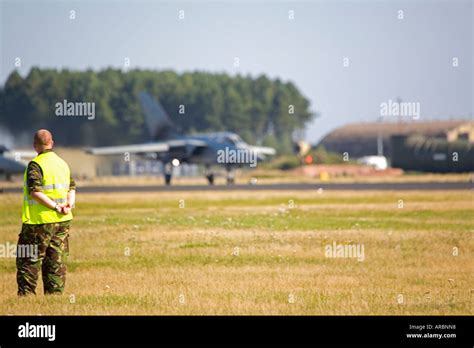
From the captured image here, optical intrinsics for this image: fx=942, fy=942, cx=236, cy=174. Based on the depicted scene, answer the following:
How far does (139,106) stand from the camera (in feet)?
327

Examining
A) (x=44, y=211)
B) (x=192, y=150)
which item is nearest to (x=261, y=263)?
(x=44, y=211)

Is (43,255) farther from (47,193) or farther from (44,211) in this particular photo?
(47,193)

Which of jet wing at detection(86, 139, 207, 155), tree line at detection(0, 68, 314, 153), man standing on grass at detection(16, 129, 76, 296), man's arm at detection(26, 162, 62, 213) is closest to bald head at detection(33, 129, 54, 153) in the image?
man standing on grass at detection(16, 129, 76, 296)

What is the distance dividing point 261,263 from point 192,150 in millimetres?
46716

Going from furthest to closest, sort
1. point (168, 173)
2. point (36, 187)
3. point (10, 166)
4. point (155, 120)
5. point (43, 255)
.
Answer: point (155, 120) → point (168, 173) → point (10, 166) → point (43, 255) → point (36, 187)

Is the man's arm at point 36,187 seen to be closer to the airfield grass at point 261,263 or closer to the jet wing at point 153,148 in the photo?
the airfield grass at point 261,263

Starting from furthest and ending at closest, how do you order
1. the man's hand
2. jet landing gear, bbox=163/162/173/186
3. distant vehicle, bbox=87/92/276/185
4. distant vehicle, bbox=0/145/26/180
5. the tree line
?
the tree line → jet landing gear, bbox=163/162/173/186 → distant vehicle, bbox=87/92/276/185 → distant vehicle, bbox=0/145/26/180 → the man's hand

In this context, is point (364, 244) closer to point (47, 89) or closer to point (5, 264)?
point (5, 264)

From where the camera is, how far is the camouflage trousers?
45.7 feet

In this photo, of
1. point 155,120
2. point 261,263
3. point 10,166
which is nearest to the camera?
point 261,263

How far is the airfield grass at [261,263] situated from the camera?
45.2 feet

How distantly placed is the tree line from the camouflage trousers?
38.8m

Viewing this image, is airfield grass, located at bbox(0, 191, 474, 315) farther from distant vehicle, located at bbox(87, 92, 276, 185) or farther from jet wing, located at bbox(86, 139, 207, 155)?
jet wing, located at bbox(86, 139, 207, 155)
